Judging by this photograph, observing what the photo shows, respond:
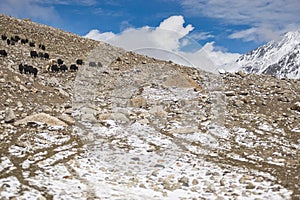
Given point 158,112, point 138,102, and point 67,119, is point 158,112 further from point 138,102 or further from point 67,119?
point 67,119

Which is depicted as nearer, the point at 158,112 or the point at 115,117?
the point at 115,117

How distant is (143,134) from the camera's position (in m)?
19.2

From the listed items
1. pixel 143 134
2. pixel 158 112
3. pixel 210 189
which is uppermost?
pixel 158 112

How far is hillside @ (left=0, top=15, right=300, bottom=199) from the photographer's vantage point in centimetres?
1286

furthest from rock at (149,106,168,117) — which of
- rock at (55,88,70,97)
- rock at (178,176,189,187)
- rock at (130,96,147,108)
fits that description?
rock at (178,176,189,187)

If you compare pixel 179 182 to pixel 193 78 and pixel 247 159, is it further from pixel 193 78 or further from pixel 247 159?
pixel 193 78

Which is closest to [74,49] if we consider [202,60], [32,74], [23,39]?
[23,39]

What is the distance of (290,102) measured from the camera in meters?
26.6

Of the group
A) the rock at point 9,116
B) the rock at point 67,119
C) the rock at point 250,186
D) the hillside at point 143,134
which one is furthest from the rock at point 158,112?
the rock at point 250,186

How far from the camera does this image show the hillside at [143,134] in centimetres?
1286

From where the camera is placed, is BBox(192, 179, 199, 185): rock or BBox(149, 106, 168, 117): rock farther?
BBox(149, 106, 168, 117): rock

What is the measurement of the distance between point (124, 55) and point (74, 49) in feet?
20.2

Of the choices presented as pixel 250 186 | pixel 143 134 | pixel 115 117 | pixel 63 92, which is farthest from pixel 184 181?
pixel 63 92

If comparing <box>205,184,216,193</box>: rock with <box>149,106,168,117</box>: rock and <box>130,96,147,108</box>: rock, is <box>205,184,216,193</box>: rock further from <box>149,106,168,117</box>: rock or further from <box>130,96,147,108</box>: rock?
<box>130,96,147,108</box>: rock
